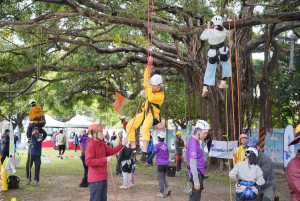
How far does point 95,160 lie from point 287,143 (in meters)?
7.51

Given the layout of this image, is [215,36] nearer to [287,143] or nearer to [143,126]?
[143,126]

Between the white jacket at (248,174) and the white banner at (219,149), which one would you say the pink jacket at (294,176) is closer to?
the white jacket at (248,174)

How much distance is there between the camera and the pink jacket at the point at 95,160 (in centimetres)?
497

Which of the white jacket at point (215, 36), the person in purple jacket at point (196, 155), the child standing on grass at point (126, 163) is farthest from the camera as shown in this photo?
the child standing on grass at point (126, 163)

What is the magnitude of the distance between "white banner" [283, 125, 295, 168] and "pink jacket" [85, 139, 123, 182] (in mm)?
6946

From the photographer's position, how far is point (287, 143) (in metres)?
10.4

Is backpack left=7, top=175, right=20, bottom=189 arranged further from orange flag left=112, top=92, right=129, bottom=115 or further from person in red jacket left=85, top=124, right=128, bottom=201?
orange flag left=112, top=92, right=129, bottom=115

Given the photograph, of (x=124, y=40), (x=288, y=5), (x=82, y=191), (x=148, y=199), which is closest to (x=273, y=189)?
(x=148, y=199)

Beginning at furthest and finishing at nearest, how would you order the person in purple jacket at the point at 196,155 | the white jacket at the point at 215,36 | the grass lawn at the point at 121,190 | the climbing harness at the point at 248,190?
the grass lawn at the point at 121,190 < the white jacket at the point at 215,36 < the person in purple jacket at the point at 196,155 < the climbing harness at the point at 248,190

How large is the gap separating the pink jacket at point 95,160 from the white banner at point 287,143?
695 centimetres

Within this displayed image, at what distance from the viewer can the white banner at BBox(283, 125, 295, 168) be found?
33.7ft

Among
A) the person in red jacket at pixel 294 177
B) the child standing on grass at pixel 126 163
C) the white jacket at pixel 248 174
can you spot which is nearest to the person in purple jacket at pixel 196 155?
the white jacket at pixel 248 174

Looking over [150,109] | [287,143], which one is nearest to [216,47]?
[150,109]

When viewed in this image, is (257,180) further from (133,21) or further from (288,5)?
(288,5)
